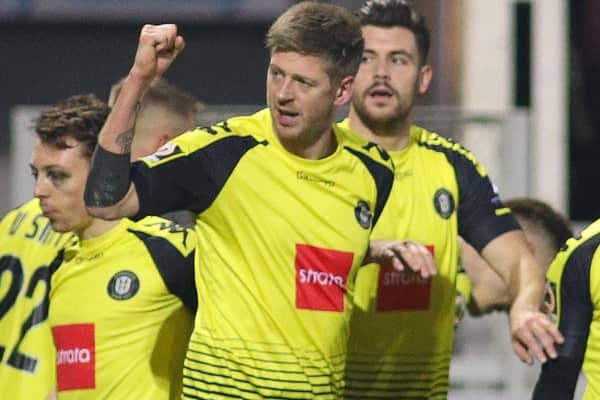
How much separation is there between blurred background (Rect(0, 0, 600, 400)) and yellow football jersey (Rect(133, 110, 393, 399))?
459cm

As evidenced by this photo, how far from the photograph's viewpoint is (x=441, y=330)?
7.05m

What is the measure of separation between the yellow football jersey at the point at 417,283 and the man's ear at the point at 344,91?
3.01 ft

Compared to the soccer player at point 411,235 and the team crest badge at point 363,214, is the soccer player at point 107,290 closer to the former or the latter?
the team crest badge at point 363,214

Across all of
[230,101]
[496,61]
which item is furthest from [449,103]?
[230,101]

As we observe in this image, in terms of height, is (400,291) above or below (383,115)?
below

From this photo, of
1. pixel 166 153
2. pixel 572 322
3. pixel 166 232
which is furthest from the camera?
pixel 166 232

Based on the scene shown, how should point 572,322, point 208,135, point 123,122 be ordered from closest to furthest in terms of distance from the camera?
point 123,122 < point 208,135 < point 572,322

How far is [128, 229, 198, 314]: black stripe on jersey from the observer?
6.25m

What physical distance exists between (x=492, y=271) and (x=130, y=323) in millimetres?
1786

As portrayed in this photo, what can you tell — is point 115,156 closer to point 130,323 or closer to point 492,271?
point 130,323

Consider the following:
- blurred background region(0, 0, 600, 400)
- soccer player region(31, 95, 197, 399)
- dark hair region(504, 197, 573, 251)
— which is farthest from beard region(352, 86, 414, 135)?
blurred background region(0, 0, 600, 400)

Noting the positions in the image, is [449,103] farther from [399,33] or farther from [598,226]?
[598,226]

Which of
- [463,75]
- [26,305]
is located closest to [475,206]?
[26,305]

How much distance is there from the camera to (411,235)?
6926mm
